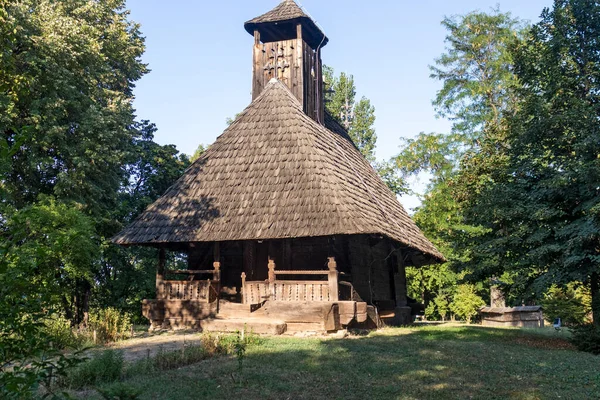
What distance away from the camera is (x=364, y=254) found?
17.9m

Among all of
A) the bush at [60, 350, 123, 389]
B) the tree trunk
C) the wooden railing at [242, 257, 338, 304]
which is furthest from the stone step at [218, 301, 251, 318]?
the tree trunk

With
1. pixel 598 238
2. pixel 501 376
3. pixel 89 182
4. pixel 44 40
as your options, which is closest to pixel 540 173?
pixel 598 238

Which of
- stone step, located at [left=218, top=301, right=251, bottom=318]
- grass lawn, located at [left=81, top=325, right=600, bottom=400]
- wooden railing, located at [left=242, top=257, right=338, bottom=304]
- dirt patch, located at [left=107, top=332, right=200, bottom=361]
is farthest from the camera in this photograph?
stone step, located at [left=218, top=301, right=251, bottom=318]

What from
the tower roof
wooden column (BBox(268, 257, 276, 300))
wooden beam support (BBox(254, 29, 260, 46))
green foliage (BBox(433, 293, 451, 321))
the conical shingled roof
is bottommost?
green foliage (BBox(433, 293, 451, 321))

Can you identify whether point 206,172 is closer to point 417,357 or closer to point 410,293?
point 417,357

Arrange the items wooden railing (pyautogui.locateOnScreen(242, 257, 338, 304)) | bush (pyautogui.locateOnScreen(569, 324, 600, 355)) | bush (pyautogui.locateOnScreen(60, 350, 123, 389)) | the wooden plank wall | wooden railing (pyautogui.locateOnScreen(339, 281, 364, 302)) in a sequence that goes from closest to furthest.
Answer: bush (pyautogui.locateOnScreen(60, 350, 123, 389)) → bush (pyautogui.locateOnScreen(569, 324, 600, 355)) → wooden railing (pyautogui.locateOnScreen(242, 257, 338, 304)) → wooden railing (pyautogui.locateOnScreen(339, 281, 364, 302)) → the wooden plank wall

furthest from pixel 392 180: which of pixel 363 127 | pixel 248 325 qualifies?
pixel 248 325

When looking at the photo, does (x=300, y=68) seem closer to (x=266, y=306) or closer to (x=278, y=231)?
(x=278, y=231)

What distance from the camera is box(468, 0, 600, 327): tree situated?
12.7 metres

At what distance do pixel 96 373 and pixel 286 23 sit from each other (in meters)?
16.9

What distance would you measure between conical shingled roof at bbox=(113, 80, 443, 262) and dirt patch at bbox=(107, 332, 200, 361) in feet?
9.10

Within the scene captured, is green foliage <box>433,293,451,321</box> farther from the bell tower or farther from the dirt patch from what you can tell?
the dirt patch

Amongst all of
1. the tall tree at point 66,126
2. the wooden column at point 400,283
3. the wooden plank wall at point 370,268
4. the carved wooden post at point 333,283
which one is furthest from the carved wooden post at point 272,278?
the wooden column at point 400,283

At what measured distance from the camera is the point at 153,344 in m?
12.3
